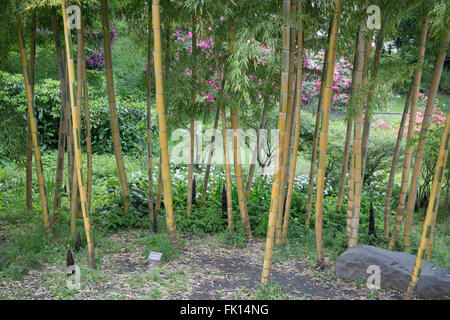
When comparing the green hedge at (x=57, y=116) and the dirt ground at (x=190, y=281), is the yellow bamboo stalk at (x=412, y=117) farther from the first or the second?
the green hedge at (x=57, y=116)

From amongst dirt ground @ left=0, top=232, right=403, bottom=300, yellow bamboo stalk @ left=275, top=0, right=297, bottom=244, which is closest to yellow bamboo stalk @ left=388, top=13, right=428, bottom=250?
dirt ground @ left=0, top=232, right=403, bottom=300

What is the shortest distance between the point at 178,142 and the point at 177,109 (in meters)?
4.13

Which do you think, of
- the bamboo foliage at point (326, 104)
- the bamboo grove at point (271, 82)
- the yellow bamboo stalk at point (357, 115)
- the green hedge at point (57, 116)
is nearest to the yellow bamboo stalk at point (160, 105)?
the bamboo grove at point (271, 82)

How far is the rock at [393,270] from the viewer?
8.80ft

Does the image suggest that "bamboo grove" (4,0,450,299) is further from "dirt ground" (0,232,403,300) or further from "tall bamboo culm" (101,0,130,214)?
"dirt ground" (0,232,403,300)

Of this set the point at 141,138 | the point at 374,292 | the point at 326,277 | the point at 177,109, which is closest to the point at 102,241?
the point at 177,109

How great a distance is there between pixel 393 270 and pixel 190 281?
155 centimetres

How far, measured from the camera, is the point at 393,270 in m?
2.83

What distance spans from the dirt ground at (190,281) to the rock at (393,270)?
87 millimetres

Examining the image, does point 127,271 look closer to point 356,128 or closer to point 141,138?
point 356,128

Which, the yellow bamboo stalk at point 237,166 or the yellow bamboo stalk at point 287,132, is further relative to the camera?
the yellow bamboo stalk at point 237,166

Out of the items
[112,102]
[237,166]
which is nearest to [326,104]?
[237,166]

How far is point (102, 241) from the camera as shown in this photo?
366 cm

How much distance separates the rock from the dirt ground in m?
0.09
